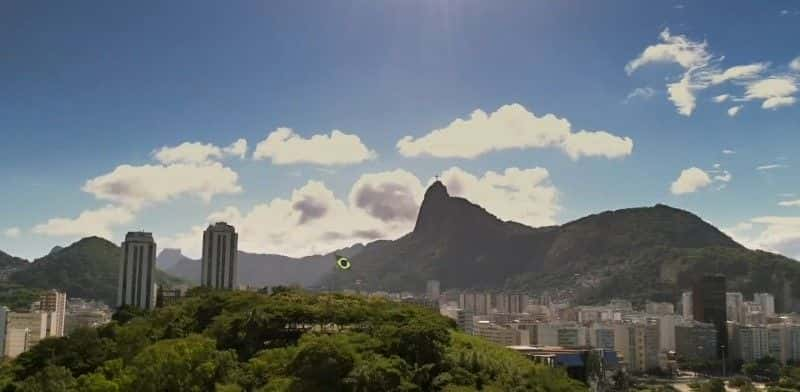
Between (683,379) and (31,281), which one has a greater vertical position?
(31,281)

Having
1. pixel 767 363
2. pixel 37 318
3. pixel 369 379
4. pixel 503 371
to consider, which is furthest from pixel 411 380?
pixel 37 318

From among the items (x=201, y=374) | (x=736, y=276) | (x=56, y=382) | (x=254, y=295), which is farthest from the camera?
(x=736, y=276)

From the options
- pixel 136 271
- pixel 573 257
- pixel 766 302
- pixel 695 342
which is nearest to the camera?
pixel 136 271

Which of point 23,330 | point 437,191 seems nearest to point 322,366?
point 23,330

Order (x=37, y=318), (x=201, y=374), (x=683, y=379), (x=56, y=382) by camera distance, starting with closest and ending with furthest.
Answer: (x=201, y=374) → (x=56, y=382) → (x=683, y=379) → (x=37, y=318)

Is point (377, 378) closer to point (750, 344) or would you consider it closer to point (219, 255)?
point (219, 255)

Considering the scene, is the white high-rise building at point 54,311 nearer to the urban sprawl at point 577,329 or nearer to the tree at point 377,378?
the urban sprawl at point 577,329

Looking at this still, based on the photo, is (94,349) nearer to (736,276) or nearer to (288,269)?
(736,276)
